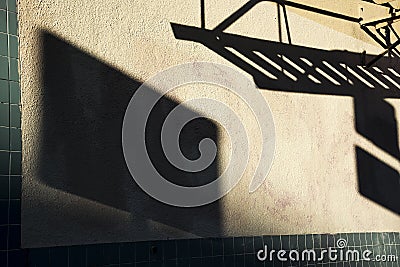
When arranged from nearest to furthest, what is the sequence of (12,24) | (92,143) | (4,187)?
(4,187) → (12,24) → (92,143)

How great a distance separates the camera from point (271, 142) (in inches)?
275

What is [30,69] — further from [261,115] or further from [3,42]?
[261,115]

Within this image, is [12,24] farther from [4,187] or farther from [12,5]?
[4,187]

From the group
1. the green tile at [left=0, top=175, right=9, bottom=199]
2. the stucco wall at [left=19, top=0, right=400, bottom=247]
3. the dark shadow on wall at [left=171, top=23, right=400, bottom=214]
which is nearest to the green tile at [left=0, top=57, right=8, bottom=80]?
the stucco wall at [left=19, top=0, right=400, bottom=247]

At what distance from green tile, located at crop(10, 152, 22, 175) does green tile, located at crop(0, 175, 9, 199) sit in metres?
0.07

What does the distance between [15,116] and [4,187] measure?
1.75ft

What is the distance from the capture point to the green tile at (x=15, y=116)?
15.9 ft

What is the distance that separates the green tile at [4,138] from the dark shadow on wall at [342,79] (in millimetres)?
2169

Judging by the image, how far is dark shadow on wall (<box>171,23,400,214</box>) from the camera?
22.5ft

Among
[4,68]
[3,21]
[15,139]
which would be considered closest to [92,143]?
[15,139]

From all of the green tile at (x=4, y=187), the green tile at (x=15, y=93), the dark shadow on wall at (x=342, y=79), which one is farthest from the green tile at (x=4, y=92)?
the dark shadow on wall at (x=342, y=79)

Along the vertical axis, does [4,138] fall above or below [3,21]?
below

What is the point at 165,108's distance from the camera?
240 inches

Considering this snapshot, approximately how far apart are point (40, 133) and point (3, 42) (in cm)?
74
